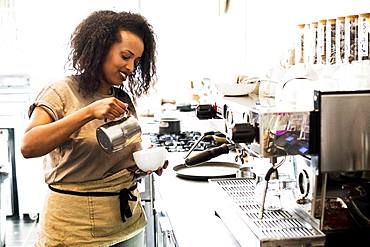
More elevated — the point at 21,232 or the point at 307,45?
the point at 307,45

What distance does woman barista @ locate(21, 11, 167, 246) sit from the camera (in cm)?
173

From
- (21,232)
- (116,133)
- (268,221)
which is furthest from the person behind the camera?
(21,232)

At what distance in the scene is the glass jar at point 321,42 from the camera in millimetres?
1551

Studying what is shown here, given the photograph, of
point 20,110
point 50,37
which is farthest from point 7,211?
point 50,37

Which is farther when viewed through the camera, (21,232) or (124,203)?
(21,232)

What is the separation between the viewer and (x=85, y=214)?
1778 millimetres

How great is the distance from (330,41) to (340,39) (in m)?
0.05

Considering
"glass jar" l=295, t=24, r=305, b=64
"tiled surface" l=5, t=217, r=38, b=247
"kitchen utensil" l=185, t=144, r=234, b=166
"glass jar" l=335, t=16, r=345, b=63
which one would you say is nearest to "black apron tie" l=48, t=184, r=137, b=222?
"kitchen utensil" l=185, t=144, r=234, b=166

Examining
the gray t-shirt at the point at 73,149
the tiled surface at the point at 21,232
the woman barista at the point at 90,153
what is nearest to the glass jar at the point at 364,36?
the woman barista at the point at 90,153

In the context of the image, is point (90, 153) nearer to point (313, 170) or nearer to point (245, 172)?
point (245, 172)

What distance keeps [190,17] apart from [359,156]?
170 inches

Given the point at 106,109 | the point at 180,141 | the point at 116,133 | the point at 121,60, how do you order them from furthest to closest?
1. the point at 180,141
2. the point at 121,60
3. the point at 116,133
4. the point at 106,109

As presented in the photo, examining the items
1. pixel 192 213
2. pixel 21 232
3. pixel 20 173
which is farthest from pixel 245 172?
pixel 20 173

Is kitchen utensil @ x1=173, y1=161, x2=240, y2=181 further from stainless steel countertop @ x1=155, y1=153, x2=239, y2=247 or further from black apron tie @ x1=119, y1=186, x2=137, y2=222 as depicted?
black apron tie @ x1=119, y1=186, x2=137, y2=222
